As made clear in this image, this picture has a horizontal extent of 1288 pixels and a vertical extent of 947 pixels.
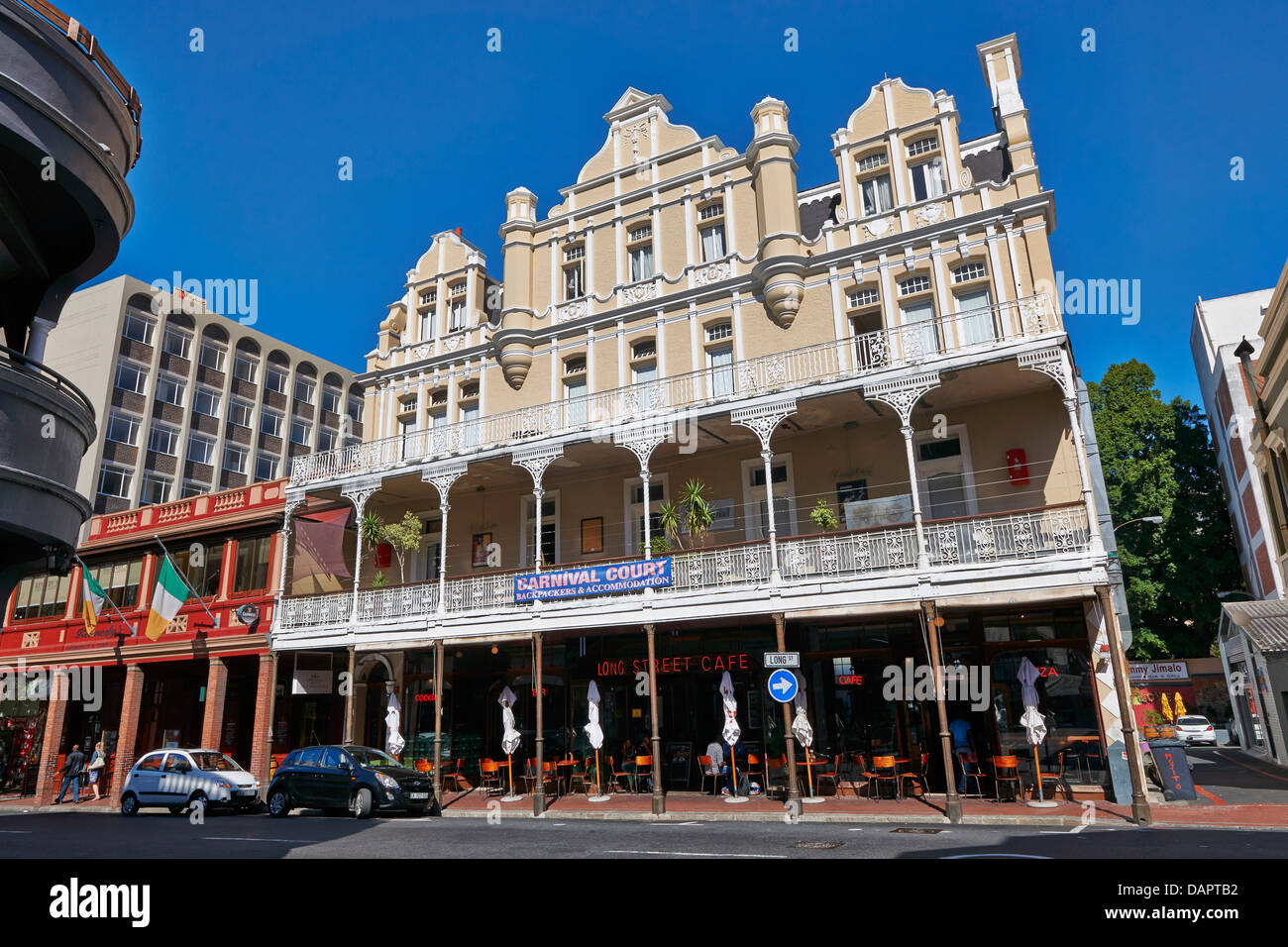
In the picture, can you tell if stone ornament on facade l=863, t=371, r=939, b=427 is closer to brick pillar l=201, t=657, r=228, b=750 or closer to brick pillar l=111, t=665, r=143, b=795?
brick pillar l=201, t=657, r=228, b=750

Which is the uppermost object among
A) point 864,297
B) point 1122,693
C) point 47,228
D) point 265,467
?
point 265,467

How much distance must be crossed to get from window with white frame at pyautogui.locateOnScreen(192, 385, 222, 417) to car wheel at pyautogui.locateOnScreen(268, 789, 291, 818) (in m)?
34.5

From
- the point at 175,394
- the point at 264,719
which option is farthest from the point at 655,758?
the point at 175,394

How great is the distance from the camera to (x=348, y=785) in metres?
16.5

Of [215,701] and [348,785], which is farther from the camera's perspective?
[215,701]

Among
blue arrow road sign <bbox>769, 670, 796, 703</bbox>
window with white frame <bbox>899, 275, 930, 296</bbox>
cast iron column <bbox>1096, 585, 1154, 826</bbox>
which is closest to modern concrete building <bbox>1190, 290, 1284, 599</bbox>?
window with white frame <bbox>899, 275, 930, 296</bbox>

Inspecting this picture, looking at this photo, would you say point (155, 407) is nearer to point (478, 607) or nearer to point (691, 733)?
point (478, 607)

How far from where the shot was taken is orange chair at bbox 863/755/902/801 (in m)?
16.0

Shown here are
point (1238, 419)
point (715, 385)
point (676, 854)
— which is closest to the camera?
point (676, 854)

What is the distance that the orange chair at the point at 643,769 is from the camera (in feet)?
61.7

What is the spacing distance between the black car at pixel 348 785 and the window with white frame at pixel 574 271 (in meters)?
14.1

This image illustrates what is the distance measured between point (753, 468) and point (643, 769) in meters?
7.91

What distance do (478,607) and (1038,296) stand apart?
14.6m

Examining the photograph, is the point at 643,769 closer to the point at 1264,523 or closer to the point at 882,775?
the point at 882,775
